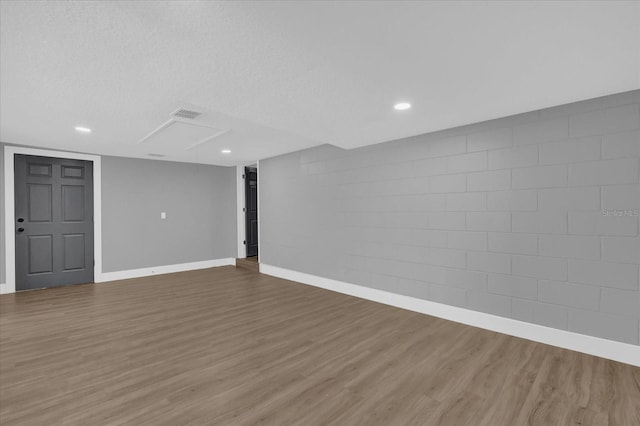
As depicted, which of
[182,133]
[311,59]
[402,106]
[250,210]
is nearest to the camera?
[311,59]

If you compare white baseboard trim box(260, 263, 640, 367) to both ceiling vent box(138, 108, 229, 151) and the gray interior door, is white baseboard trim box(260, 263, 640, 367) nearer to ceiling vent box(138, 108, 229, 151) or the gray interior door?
ceiling vent box(138, 108, 229, 151)

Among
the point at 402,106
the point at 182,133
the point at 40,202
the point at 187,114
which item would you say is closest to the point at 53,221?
the point at 40,202

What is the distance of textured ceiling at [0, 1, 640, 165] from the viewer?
1.58 m

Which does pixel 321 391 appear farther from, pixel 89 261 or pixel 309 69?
pixel 89 261

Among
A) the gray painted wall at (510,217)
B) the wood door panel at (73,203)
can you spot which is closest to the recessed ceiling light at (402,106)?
the gray painted wall at (510,217)

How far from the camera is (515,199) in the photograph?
3.09m

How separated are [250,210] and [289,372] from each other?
17.3ft

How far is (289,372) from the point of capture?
2.36 m

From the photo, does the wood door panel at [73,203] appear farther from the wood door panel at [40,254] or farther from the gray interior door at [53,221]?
the wood door panel at [40,254]

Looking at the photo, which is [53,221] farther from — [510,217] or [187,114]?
[510,217]

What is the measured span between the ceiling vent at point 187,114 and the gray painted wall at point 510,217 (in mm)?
2294

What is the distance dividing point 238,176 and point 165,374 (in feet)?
17.6

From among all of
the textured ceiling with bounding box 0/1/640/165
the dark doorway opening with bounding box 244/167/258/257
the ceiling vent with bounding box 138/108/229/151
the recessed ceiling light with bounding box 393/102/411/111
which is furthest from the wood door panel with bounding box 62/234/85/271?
the recessed ceiling light with bounding box 393/102/411/111

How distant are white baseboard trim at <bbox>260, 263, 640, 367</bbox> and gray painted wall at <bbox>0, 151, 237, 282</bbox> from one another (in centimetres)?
353
